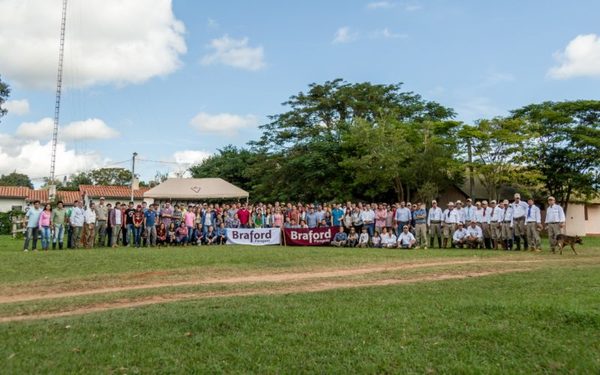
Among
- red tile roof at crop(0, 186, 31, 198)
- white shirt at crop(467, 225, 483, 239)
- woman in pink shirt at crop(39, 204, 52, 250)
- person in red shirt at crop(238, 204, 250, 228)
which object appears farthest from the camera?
red tile roof at crop(0, 186, 31, 198)

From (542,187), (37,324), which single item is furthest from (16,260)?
(542,187)

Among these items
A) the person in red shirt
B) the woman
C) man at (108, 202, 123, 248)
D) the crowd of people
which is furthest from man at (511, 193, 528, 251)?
man at (108, 202, 123, 248)

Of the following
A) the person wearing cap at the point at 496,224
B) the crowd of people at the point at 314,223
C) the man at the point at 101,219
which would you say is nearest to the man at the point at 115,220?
the crowd of people at the point at 314,223

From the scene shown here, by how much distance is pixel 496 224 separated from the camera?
1925 cm

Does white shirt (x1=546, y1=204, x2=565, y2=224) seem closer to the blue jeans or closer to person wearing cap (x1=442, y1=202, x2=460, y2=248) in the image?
person wearing cap (x1=442, y1=202, x2=460, y2=248)

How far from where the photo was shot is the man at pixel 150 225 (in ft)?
66.8

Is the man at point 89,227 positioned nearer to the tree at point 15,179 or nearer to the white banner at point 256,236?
the white banner at point 256,236

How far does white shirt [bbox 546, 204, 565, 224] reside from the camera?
17.5 m

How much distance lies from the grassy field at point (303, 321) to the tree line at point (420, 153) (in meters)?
22.0

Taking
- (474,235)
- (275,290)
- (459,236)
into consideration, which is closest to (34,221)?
(275,290)

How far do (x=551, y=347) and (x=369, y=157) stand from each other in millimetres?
28176

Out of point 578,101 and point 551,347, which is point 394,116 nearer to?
point 578,101

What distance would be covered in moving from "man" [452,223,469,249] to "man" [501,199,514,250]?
144cm

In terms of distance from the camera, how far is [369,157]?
109ft
